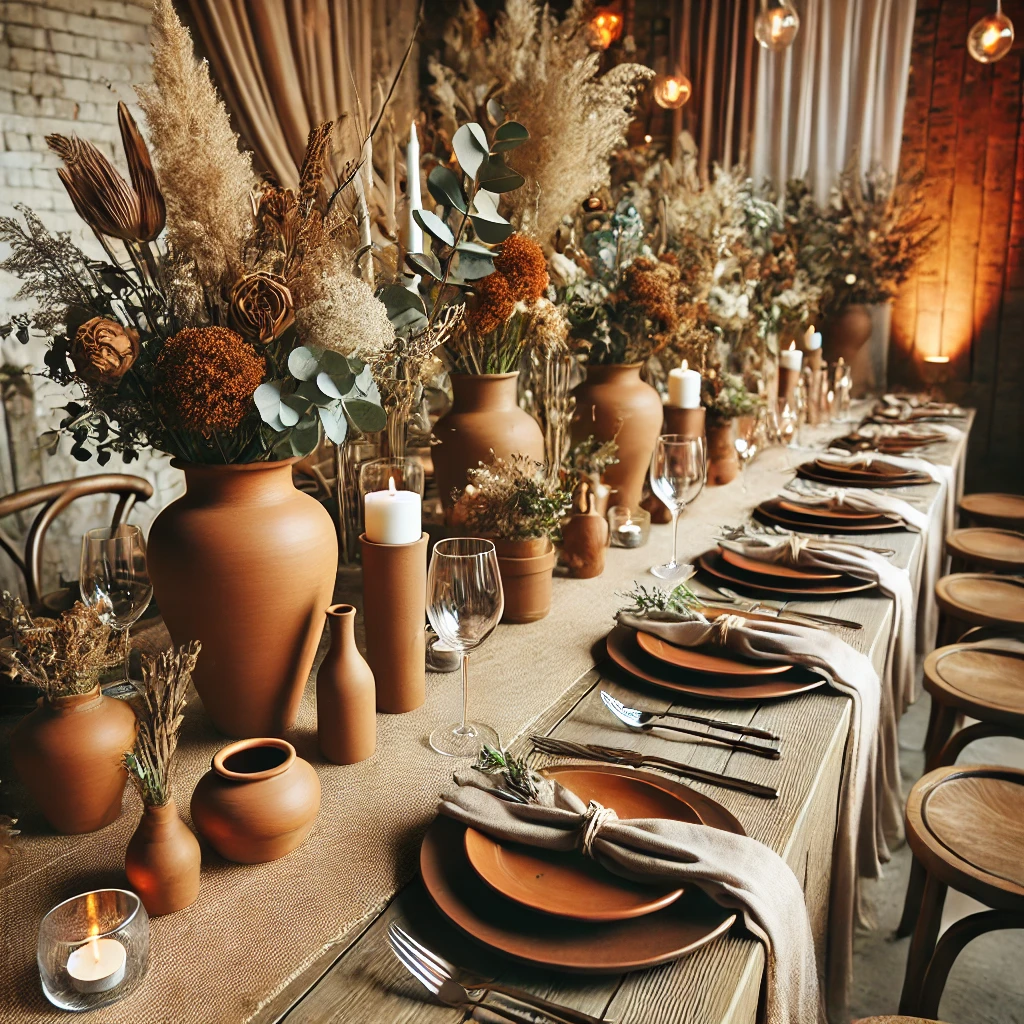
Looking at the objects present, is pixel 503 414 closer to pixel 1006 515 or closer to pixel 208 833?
pixel 208 833

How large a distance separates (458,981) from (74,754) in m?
0.43

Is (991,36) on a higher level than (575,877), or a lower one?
higher

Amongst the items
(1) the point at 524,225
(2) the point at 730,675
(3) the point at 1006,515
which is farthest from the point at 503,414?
(3) the point at 1006,515

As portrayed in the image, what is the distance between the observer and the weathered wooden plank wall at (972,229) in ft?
15.3

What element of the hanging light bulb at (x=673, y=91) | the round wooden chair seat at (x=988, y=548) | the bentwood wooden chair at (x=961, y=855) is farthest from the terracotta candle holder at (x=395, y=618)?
the hanging light bulb at (x=673, y=91)

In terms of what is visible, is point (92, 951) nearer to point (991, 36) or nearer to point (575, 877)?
point (575, 877)

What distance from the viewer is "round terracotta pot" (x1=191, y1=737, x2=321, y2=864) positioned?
83cm

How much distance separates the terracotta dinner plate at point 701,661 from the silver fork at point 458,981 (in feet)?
2.02

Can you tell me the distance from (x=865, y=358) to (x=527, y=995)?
4.82 meters

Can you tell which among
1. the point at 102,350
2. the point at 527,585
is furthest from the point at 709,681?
the point at 102,350

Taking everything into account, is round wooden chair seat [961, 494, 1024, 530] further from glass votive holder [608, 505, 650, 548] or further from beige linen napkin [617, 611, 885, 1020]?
beige linen napkin [617, 611, 885, 1020]

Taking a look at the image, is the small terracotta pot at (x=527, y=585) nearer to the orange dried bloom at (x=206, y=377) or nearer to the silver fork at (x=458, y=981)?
the orange dried bloom at (x=206, y=377)

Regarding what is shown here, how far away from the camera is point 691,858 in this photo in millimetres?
796

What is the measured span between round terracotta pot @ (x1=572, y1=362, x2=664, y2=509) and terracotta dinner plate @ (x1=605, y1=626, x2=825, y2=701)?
0.77 m
